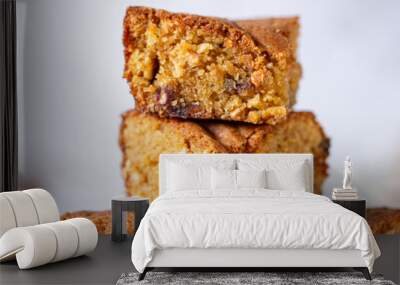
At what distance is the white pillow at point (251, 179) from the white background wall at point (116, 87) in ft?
3.21

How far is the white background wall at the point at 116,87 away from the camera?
21.5 ft

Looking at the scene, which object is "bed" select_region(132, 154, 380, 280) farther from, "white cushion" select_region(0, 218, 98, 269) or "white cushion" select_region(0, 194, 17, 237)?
"white cushion" select_region(0, 194, 17, 237)

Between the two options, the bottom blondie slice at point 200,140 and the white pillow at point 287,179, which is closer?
the white pillow at point 287,179

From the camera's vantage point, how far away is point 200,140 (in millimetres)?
6520

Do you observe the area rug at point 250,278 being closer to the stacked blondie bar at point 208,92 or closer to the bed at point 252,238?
the bed at point 252,238

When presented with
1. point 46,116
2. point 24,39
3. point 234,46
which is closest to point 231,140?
point 234,46

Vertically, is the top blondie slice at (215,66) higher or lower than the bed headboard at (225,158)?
higher

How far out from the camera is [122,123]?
6672mm

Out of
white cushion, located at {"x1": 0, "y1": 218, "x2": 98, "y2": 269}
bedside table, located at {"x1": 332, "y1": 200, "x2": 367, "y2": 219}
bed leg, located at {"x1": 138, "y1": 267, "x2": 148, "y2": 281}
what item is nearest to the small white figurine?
bedside table, located at {"x1": 332, "y1": 200, "x2": 367, "y2": 219}

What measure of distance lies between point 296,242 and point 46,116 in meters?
3.33

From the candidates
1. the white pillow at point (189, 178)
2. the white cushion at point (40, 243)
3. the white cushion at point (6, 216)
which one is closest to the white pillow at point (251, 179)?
the white pillow at point (189, 178)

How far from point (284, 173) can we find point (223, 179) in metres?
0.61

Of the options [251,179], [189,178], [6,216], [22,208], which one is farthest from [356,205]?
[6,216]

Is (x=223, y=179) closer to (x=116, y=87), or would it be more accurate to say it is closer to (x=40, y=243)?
(x=116, y=87)
